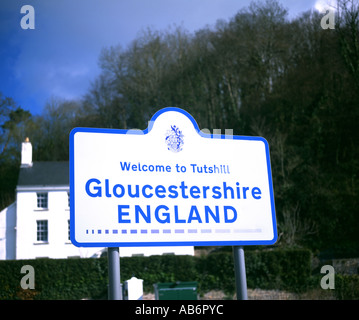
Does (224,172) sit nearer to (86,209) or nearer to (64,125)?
(86,209)

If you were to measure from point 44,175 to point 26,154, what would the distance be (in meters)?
2.93

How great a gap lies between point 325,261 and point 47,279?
15540 mm

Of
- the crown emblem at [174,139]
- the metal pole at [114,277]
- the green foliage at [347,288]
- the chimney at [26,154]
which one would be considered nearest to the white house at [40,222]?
the chimney at [26,154]

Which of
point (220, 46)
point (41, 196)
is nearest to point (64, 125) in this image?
point (41, 196)

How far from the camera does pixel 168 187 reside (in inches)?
159

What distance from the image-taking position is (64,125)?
4688cm

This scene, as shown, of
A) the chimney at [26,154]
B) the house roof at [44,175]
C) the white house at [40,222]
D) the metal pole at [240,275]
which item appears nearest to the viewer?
the metal pole at [240,275]

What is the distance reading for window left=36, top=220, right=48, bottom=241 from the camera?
33.5m

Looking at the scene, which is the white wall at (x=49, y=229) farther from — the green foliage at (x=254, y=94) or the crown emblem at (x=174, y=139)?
the crown emblem at (x=174, y=139)

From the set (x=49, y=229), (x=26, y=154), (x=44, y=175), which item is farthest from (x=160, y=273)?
(x=26, y=154)

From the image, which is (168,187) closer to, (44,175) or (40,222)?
(40,222)

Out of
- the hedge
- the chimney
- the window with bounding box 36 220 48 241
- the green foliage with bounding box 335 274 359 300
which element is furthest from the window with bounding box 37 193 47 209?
the green foliage with bounding box 335 274 359 300

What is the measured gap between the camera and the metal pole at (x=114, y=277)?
359cm

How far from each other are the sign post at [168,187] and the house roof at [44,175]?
31.3 m
